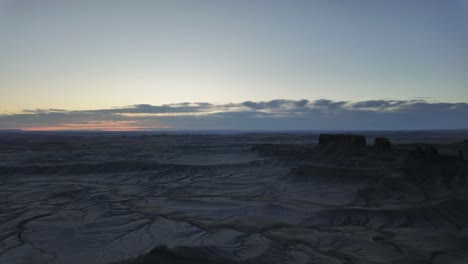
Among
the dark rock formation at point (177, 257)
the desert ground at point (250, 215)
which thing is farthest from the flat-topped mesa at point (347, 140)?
the dark rock formation at point (177, 257)

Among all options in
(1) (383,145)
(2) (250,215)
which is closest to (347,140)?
(1) (383,145)

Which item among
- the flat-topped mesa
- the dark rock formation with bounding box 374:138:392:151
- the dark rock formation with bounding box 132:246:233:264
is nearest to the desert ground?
the dark rock formation with bounding box 132:246:233:264

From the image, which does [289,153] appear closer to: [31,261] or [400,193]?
[400,193]

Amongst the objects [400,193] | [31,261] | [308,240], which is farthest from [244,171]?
[31,261]

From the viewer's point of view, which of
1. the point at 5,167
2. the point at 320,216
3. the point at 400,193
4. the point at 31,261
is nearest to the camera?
the point at 31,261

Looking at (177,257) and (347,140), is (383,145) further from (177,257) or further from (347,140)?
(177,257)

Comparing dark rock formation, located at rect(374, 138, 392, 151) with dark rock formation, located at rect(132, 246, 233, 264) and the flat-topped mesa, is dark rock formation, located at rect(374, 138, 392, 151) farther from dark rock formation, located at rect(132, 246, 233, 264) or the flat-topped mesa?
dark rock formation, located at rect(132, 246, 233, 264)

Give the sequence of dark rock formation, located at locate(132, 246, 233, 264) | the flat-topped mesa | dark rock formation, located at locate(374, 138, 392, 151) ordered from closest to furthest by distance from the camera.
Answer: dark rock formation, located at locate(132, 246, 233, 264) < dark rock formation, located at locate(374, 138, 392, 151) < the flat-topped mesa

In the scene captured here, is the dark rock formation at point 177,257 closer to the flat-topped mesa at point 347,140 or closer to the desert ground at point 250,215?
the desert ground at point 250,215
